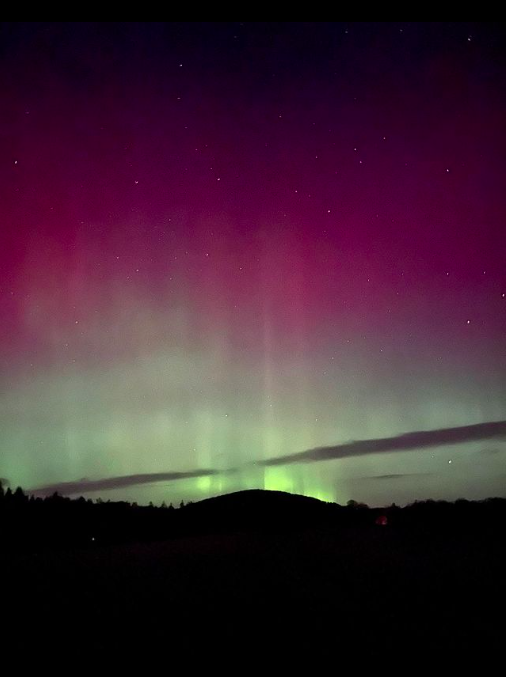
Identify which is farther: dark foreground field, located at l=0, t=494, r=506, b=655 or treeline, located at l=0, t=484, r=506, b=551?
treeline, located at l=0, t=484, r=506, b=551

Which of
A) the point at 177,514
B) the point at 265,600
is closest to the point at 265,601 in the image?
the point at 265,600

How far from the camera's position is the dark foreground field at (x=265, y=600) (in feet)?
18.6

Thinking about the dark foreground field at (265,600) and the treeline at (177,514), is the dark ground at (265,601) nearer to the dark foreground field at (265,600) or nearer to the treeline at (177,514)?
the dark foreground field at (265,600)

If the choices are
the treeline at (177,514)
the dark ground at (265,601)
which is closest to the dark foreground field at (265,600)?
the dark ground at (265,601)

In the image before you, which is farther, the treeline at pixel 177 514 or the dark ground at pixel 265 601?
the treeline at pixel 177 514

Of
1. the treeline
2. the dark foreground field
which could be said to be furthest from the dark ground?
the treeline

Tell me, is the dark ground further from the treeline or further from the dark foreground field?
the treeline

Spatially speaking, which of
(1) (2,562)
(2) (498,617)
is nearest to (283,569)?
(2) (498,617)

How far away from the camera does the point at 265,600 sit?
24.7 feet

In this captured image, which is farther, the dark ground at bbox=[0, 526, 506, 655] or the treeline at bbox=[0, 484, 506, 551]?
the treeline at bbox=[0, 484, 506, 551]

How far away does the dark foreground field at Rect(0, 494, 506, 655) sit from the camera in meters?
5.67

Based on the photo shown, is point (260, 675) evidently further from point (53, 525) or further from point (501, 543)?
point (53, 525)

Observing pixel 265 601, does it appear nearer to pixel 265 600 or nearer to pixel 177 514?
pixel 265 600

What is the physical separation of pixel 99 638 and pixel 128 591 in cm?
285
